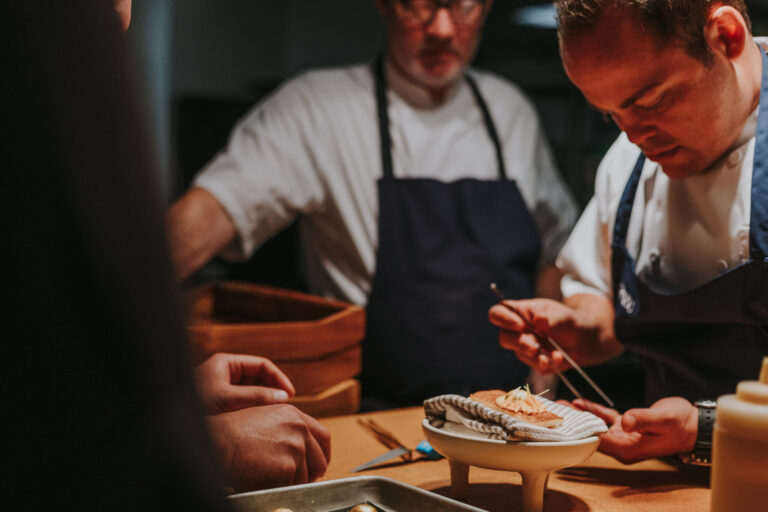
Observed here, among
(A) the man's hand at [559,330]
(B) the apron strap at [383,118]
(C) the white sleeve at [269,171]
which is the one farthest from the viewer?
(B) the apron strap at [383,118]

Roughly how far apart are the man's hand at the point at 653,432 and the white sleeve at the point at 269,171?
4.59 feet

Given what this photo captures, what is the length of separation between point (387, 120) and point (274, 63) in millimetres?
2781

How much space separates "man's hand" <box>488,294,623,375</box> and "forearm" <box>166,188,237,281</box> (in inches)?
41.1

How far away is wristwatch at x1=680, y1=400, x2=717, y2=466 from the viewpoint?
3.94 ft

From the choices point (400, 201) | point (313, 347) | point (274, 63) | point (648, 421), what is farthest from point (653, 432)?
point (274, 63)

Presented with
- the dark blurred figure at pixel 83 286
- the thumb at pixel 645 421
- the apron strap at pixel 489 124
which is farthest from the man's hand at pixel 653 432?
the apron strap at pixel 489 124

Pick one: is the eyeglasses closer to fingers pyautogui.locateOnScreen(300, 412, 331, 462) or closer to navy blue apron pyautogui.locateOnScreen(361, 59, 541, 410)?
navy blue apron pyautogui.locateOnScreen(361, 59, 541, 410)

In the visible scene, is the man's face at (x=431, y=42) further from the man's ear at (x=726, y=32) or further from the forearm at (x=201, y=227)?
the man's ear at (x=726, y=32)

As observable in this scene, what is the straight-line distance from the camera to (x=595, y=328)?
1.60 meters

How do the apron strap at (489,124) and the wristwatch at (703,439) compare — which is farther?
the apron strap at (489,124)

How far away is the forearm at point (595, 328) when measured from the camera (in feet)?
5.18

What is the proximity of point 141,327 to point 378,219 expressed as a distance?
1.99m

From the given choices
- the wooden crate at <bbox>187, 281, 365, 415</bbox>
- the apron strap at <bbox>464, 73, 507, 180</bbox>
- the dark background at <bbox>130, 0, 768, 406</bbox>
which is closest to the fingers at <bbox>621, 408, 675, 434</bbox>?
the wooden crate at <bbox>187, 281, 365, 415</bbox>

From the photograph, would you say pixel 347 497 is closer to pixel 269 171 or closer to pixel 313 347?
pixel 313 347
